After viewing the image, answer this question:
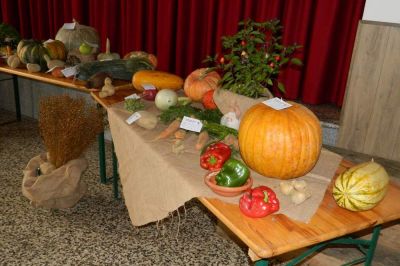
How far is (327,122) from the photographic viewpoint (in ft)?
8.95

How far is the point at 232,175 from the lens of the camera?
1.30m

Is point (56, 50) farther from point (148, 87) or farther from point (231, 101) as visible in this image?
point (231, 101)

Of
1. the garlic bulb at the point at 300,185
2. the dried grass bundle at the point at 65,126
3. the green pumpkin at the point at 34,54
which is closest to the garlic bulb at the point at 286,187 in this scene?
the garlic bulb at the point at 300,185

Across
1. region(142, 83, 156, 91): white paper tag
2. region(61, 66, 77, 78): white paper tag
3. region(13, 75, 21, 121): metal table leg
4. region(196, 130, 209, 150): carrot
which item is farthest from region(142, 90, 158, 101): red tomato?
region(13, 75, 21, 121): metal table leg

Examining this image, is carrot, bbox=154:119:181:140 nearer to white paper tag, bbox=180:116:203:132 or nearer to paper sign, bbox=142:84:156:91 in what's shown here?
white paper tag, bbox=180:116:203:132

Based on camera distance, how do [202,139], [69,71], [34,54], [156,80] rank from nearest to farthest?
[202,139] < [156,80] < [69,71] < [34,54]

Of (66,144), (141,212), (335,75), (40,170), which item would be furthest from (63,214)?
(335,75)

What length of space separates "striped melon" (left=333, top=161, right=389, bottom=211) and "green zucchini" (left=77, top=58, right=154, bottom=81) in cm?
175

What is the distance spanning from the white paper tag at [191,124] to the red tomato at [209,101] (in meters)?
0.21

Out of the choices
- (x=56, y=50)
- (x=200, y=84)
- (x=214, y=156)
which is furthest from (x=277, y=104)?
(x=56, y=50)

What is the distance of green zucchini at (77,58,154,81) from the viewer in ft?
8.64

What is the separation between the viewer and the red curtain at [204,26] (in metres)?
2.89

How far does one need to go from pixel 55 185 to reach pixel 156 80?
870 mm

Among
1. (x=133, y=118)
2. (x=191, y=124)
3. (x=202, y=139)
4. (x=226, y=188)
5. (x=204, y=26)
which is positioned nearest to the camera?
(x=226, y=188)
